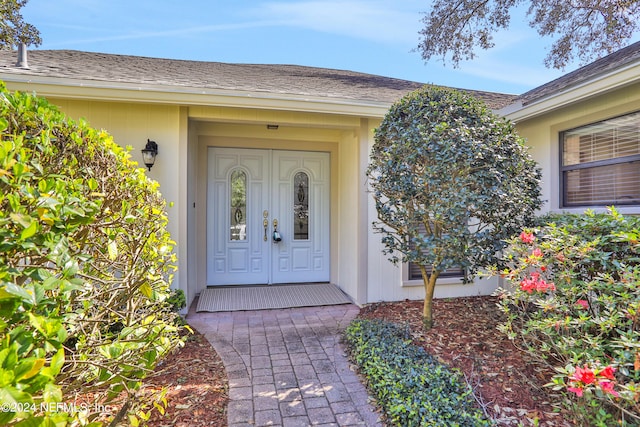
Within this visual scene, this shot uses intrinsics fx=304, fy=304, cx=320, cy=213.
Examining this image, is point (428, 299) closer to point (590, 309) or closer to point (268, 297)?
point (590, 309)

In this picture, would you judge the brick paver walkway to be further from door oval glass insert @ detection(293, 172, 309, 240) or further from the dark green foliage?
the dark green foliage

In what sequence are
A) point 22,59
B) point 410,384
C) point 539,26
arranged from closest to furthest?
point 410,384
point 22,59
point 539,26

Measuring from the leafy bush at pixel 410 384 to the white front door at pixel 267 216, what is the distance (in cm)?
258

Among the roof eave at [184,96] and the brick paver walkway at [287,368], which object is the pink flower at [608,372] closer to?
the brick paver walkway at [287,368]

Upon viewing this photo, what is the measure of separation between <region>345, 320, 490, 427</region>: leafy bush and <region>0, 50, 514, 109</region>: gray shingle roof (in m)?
3.22

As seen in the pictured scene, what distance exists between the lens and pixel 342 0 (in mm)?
6887

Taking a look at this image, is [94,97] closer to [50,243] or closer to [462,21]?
[50,243]

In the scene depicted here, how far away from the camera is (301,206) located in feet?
18.6

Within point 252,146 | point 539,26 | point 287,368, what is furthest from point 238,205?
point 539,26

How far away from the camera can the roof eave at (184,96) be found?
355 centimetres

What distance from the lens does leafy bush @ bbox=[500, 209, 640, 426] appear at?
1.68 m

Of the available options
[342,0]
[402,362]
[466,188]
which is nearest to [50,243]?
[402,362]

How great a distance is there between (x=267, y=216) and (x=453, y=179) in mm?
3428

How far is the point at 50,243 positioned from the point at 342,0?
305 inches
